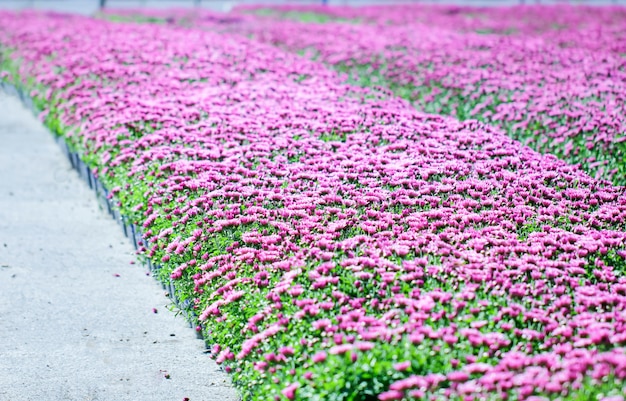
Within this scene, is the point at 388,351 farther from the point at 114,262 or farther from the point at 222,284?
the point at 114,262

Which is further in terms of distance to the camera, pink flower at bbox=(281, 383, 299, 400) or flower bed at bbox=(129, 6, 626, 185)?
flower bed at bbox=(129, 6, 626, 185)

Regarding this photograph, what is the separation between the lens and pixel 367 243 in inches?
226

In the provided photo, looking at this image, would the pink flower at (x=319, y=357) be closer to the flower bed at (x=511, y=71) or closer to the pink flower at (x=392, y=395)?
the pink flower at (x=392, y=395)

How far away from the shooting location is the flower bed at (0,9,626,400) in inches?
170

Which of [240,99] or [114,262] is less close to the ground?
[240,99]

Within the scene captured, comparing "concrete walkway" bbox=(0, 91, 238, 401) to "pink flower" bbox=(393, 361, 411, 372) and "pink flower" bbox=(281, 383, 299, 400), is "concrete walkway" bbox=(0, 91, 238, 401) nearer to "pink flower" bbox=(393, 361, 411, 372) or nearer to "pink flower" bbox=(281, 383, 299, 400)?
"pink flower" bbox=(281, 383, 299, 400)

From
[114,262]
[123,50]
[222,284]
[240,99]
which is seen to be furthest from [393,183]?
[123,50]

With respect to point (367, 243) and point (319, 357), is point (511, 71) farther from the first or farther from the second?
point (319, 357)

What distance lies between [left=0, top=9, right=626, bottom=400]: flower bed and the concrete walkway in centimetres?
48

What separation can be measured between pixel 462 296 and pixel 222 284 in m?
1.96

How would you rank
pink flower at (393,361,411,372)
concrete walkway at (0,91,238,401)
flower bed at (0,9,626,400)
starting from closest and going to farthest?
pink flower at (393,361,411,372) → flower bed at (0,9,626,400) → concrete walkway at (0,91,238,401)

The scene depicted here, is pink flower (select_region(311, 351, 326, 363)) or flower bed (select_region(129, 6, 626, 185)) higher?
flower bed (select_region(129, 6, 626, 185))

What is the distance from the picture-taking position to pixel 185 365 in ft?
19.6

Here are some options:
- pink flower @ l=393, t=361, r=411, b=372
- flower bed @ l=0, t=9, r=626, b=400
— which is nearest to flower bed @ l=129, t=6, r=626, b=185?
flower bed @ l=0, t=9, r=626, b=400
